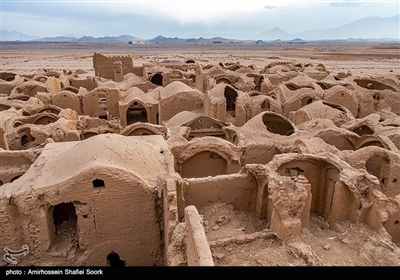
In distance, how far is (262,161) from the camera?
1327 cm

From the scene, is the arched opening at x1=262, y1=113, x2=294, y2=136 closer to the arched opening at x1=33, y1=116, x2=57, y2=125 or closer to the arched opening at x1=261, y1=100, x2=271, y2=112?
the arched opening at x1=261, y1=100, x2=271, y2=112

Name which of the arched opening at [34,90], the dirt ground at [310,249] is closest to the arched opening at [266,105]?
the dirt ground at [310,249]

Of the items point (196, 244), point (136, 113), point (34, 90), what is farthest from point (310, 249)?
point (34, 90)

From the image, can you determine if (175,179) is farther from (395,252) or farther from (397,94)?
(397,94)

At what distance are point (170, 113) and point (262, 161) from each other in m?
8.85

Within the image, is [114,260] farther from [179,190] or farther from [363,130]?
[363,130]

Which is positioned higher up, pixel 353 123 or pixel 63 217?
pixel 353 123

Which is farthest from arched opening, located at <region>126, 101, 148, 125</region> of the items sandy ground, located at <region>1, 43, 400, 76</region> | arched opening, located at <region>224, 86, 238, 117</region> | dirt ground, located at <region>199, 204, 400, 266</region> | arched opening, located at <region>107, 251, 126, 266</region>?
sandy ground, located at <region>1, 43, 400, 76</region>

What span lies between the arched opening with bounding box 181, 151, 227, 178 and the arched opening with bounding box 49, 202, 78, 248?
4.34 meters

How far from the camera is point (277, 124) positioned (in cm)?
1669

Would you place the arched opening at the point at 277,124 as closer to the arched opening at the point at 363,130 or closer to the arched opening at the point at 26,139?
the arched opening at the point at 363,130

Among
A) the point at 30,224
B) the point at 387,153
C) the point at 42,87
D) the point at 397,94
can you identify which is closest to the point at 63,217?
the point at 30,224

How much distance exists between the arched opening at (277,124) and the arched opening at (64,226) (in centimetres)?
1026

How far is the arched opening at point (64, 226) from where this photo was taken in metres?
9.02
